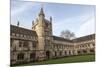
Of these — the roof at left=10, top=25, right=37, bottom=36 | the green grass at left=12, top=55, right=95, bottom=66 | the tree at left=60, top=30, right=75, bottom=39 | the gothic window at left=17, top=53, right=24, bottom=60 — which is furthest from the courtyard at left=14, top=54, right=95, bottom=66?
the roof at left=10, top=25, right=37, bottom=36

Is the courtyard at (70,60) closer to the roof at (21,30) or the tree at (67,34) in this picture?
the tree at (67,34)

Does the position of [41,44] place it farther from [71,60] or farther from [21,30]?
[71,60]

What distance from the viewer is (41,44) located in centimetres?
275

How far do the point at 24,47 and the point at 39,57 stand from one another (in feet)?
0.82

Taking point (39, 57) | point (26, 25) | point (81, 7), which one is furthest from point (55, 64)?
point (81, 7)

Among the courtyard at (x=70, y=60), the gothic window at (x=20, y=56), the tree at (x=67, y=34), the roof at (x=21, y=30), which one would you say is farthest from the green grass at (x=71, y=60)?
the roof at (x=21, y=30)

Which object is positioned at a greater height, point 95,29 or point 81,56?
point 95,29

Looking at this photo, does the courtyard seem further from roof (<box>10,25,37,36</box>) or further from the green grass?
roof (<box>10,25,37,36</box>)

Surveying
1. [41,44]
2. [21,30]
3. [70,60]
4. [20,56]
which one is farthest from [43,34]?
[70,60]

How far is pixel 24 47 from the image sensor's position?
2650mm

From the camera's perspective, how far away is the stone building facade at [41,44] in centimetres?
260

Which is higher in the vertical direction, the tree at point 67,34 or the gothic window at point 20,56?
the tree at point 67,34

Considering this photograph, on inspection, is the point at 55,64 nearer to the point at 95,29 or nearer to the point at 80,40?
the point at 80,40

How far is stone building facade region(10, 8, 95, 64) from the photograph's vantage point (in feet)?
8.52
